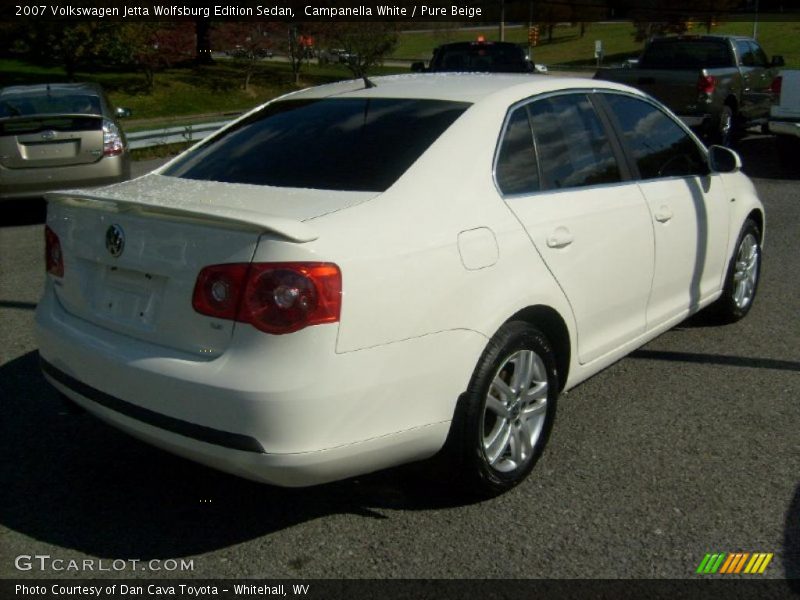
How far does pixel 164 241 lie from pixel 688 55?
45.2ft

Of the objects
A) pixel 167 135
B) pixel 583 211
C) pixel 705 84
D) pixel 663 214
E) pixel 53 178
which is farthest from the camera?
pixel 167 135

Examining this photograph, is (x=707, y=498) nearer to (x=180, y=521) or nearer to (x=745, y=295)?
(x=180, y=521)

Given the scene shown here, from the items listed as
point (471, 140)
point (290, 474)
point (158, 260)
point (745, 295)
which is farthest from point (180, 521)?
point (745, 295)

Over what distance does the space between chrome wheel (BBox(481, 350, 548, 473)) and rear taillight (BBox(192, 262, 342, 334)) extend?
88 centimetres

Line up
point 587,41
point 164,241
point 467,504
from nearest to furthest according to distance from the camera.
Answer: point 164,241
point 467,504
point 587,41

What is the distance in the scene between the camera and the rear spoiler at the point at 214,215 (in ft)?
9.77

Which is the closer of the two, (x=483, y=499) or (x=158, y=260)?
(x=158, y=260)

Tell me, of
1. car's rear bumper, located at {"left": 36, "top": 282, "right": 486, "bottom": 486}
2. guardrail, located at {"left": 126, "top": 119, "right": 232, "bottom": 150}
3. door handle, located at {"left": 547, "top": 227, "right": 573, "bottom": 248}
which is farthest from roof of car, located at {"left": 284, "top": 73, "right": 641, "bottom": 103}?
guardrail, located at {"left": 126, "top": 119, "right": 232, "bottom": 150}

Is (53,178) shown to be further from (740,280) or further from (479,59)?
(479,59)

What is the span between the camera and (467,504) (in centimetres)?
371

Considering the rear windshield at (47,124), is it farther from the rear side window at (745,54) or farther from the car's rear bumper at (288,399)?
the rear side window at (745,54)

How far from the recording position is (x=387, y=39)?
39844 mm

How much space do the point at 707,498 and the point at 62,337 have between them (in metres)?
2.65

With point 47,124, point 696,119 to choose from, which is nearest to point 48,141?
point 47,124
